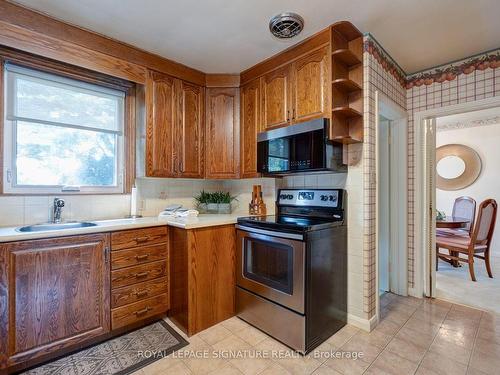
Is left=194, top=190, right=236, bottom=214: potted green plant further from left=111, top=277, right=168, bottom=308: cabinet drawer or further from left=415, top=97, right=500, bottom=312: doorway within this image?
left=415, top=97, right=500, bottom=312: doorway

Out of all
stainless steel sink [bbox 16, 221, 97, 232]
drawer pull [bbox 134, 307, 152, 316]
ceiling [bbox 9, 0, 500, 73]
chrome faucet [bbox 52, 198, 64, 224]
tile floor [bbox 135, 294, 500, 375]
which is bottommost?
tile floor [bbox 135, 294, 500, 375]

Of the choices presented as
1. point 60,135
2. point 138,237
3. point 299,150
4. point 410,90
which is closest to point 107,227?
point 138,237

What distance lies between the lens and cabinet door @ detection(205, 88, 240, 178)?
2678 millimetres

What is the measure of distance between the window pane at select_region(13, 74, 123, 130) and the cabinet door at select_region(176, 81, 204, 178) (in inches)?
23.4

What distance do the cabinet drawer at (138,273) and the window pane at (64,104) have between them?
1341 mm

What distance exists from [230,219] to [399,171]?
1.83m

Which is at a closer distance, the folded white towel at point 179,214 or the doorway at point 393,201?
the folded white towel at point 179,214

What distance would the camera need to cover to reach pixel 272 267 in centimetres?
197

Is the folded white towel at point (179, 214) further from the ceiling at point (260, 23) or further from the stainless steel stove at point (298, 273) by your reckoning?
the ceiling at point (260, 23)

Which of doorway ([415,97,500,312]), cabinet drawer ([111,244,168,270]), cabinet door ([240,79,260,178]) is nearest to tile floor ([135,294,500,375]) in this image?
doorway ([415,97,500,312])

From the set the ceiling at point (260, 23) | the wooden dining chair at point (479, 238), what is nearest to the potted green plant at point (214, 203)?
the ceiling at point (260, 23)

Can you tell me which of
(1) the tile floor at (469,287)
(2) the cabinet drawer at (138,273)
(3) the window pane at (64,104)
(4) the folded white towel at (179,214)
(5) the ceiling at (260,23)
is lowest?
(1) the tile floor at (469,287)

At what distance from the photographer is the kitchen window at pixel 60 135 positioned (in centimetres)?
192

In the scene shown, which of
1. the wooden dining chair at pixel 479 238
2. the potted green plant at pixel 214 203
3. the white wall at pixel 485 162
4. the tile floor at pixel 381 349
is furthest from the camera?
the white wall at pixel 485 162
